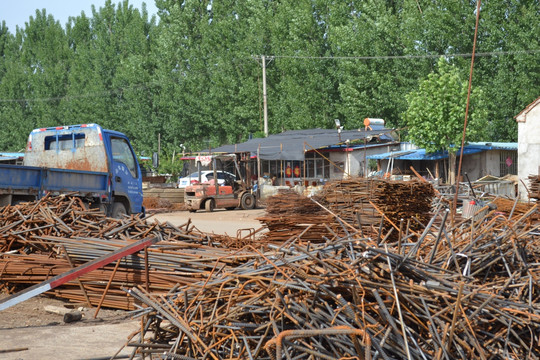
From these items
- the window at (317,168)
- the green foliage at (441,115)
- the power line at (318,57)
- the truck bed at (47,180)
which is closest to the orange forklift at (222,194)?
the green foliage at (441,115)

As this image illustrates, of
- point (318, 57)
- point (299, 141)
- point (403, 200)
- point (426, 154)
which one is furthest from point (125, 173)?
point (318, 57)

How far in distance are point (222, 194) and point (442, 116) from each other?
36.9 feet

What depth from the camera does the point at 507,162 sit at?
37844mm

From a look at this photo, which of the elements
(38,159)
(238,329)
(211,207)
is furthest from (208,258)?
(211,207)

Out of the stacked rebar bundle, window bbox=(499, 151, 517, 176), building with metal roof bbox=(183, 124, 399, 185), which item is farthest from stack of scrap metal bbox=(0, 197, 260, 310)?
window bbox=(499, 151, 517, 176)

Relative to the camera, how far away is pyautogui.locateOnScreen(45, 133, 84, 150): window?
16125 mm

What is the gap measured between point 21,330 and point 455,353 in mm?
4713

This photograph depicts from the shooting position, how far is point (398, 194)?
11203mm

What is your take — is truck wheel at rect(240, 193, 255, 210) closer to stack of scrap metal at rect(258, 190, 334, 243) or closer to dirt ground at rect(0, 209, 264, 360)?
stack of scrap metal at rect(258, 190, 334, 243)

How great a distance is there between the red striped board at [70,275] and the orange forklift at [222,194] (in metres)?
Answer: 22.0

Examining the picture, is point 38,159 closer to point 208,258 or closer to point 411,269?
point 208,258

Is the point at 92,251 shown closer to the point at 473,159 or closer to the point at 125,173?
the point at 125,173

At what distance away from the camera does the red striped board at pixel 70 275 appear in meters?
6.38

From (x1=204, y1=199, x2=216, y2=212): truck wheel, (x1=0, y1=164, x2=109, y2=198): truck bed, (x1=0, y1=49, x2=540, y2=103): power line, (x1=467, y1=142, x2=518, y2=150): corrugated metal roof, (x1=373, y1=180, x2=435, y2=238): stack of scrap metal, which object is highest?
(x1=0, y1=49, x2=540, y2=103): power line
